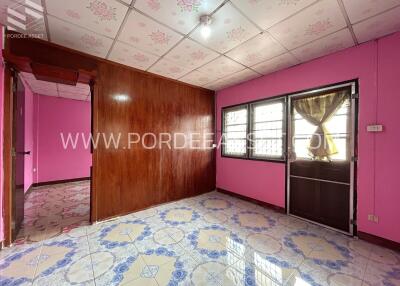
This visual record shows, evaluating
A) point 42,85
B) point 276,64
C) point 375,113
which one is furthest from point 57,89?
point 375,113

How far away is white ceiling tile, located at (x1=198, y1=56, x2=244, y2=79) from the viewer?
2.94 meters

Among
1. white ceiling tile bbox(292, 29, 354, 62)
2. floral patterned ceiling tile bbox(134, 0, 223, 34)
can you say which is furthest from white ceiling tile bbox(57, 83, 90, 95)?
white ceiling tile bbox(292, 29, 354, 62)

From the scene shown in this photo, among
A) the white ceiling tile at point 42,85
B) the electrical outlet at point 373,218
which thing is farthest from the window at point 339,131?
the white ceiling tile at point 42,85

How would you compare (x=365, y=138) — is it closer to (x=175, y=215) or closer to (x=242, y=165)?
(x=242, y=165)

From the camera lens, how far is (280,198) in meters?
3.29

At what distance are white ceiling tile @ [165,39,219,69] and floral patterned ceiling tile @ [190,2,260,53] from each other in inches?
4.9

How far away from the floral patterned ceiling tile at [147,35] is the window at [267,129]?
7.26 feet

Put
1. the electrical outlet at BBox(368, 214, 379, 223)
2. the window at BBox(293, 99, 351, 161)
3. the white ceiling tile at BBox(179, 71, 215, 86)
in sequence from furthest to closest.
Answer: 1. the white ceiling tile at BBox(179, 71, 215, 86)
2. the window at BBox(293, 99, 351, 161)
3. the electrical outlet at BBox(368, 214, 379, 223)

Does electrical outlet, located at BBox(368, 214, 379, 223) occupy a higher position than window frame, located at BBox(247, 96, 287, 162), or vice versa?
window frame, located at BBox(247, 96, 287, 162)

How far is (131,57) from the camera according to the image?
2799 mm

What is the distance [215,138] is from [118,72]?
273 centimetres

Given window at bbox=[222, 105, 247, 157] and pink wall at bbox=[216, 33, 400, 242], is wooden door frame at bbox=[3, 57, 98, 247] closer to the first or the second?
window at bbox=[222, 105, 247, 157]

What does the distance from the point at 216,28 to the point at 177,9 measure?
52cm

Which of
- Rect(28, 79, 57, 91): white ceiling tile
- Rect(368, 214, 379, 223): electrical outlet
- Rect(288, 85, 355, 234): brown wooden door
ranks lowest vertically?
Rect(368, 214, 379, 223): electrical outlet
